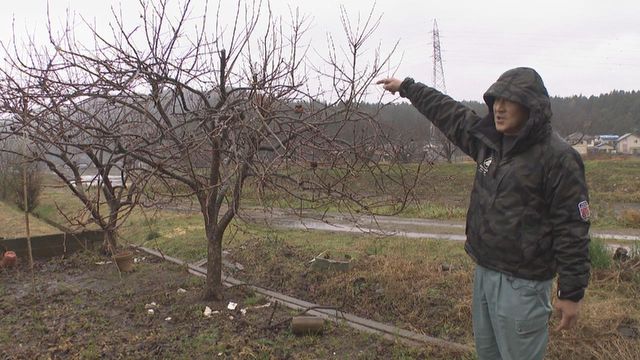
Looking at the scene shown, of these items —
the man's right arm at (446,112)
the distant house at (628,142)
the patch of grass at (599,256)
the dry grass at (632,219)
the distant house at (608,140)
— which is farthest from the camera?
the distant house at (628,142)

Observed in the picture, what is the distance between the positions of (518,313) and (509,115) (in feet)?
3.08

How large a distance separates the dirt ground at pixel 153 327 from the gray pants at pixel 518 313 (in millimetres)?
1607

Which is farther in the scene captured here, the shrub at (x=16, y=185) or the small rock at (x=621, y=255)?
the shrub at (x=16, y=185)

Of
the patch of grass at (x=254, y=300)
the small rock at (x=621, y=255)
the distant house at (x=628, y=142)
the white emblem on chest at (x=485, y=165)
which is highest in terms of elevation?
the distant house at (x=628, y=142)

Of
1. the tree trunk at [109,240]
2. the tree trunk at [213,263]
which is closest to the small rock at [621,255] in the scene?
the tree trunk at [213,263]

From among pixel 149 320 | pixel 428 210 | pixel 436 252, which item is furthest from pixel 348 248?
pixel 428 210

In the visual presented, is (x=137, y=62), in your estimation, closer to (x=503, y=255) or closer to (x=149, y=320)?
(x=149, y=320)

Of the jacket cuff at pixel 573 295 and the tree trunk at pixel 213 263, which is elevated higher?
the jacket cuff at pixel 573 295

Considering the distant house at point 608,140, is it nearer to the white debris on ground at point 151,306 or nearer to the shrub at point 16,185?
the shrub at point 16,185

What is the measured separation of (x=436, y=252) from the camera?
25.8 feet

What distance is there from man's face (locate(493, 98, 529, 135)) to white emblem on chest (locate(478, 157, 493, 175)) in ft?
0.64

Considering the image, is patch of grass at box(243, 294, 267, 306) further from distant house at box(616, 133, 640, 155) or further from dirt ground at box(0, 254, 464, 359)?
distant house at box(616, 133, 640, 155)

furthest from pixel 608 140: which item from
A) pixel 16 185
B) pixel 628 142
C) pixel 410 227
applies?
pixel 16 185

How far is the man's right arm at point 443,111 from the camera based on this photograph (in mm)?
2871
